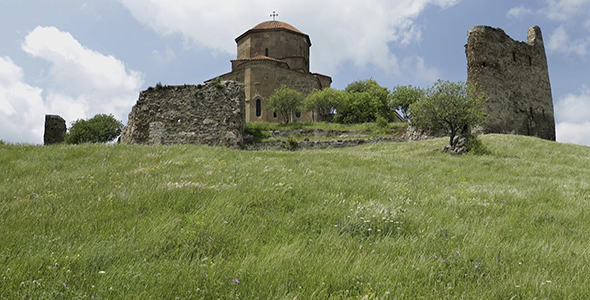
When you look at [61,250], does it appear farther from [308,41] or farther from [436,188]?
[308,41]

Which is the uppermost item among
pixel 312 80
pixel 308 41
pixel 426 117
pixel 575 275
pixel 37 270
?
pixel 308 41

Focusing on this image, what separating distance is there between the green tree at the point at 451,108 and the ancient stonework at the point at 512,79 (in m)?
8.13

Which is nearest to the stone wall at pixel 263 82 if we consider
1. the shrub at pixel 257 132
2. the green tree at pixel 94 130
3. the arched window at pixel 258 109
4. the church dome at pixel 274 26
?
the arched window at pixel 258 109

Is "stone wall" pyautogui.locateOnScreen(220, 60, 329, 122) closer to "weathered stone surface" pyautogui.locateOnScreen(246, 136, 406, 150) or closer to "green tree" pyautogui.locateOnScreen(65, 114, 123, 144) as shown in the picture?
"weathered stone surface" pyautogui.locateOnScreen(246, 136, 406, 150)

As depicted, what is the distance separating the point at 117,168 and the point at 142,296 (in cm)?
574

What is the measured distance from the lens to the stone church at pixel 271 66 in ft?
140

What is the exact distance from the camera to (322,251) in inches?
131

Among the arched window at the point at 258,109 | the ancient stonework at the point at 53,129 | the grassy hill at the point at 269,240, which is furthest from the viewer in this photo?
the arched window at the point at 258,109

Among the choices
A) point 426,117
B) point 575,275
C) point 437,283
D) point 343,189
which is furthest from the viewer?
point 426,117

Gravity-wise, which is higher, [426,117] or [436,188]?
[426,117]

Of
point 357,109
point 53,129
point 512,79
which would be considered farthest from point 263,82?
point 512,79

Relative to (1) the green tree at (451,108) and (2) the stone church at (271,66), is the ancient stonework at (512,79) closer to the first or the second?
(1) the green tree at (451,108)

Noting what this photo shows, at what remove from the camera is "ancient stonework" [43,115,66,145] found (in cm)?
2198

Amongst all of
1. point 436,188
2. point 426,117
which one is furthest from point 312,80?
point 436,188
